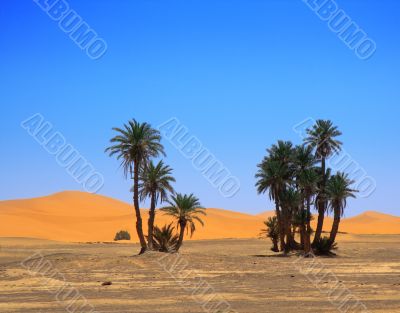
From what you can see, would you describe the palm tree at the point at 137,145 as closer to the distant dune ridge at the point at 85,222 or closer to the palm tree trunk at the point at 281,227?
the palm tree trunk at the point at 281,227

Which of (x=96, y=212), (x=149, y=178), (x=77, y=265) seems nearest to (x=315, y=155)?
(x=149, y=178)

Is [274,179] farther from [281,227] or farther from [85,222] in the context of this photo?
[85,222]

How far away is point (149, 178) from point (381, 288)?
82.1 feet

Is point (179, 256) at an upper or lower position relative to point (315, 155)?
lower

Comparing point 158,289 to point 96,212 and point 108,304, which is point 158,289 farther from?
point 96,212

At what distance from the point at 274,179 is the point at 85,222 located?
72630 mm

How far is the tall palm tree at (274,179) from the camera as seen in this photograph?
52719 millimetres

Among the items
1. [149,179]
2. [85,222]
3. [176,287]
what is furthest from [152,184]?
[85,222]

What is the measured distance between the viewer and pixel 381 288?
2198 centimetres

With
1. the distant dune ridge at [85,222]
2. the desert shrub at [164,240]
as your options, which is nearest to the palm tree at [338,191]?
the desert shrub at [164,240]

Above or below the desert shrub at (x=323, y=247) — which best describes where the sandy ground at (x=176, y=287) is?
below

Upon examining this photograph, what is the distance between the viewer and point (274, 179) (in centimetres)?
5278

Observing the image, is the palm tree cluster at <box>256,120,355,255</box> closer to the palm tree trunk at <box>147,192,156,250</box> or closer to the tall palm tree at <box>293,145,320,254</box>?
the tall palm tree at <box>293,145,320,254</box>

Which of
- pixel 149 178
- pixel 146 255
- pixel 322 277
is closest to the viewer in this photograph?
pixel 322 277
